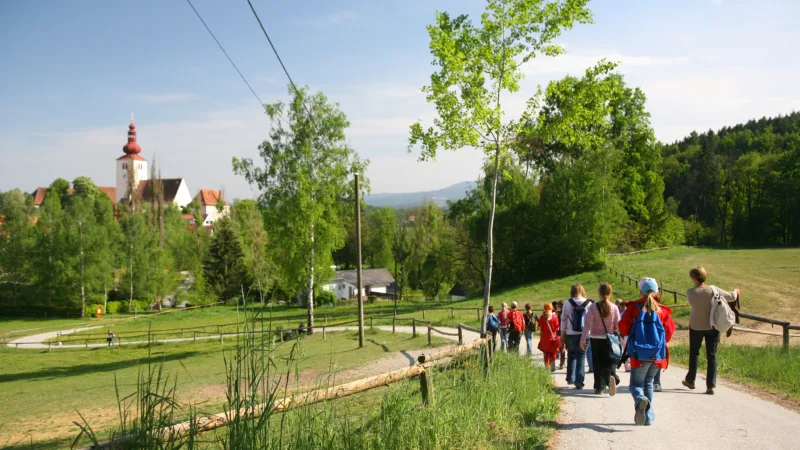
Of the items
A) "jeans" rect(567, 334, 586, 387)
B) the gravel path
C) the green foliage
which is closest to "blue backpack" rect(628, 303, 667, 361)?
the gravel path

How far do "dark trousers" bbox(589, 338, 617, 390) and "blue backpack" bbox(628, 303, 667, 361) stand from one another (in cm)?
152

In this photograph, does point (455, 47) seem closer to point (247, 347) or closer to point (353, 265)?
point (247, 347)

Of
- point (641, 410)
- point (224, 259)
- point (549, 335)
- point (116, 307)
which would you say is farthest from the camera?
point (224, 259)

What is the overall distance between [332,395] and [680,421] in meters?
4.62

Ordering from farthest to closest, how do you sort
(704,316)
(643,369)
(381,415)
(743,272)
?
1. (743,272)
2. (704,316)
3. (643,369)
4. (381,415)

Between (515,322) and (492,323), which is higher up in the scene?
(515,322)

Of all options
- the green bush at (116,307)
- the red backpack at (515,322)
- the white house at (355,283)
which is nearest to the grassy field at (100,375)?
the red backpack at (515,322)

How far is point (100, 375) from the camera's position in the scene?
88.5ft

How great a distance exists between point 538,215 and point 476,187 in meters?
6.16

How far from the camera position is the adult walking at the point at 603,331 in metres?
8.58

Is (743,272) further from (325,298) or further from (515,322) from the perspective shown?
(325,298)

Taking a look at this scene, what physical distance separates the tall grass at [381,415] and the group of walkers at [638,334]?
3.36 feet

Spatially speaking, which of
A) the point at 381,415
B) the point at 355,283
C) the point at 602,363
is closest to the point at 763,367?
the point at 602,363

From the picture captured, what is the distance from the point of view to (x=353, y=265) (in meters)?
96.8
